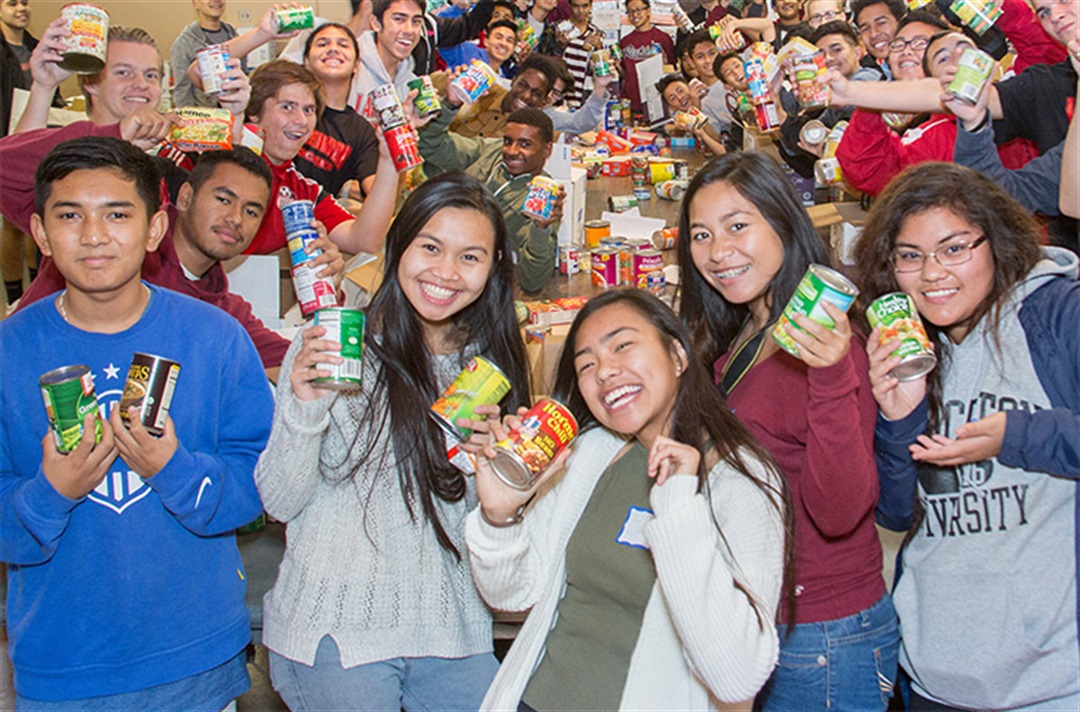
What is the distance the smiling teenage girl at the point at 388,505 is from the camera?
186cm

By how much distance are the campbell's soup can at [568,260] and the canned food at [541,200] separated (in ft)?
1.25

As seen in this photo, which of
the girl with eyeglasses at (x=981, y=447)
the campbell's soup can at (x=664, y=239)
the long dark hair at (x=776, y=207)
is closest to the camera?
the girl with eyeglasses at (x=981, y=447)

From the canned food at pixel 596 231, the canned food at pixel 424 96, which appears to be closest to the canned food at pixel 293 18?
the canned food at pixel 424 96

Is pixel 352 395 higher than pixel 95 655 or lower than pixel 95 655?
higher

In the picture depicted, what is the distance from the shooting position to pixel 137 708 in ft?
6.04

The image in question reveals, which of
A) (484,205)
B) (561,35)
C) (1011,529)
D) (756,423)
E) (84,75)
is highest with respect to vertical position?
(561,35)

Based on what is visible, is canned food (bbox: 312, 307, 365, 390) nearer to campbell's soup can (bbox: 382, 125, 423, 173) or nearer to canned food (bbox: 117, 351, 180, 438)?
canned food (bbox: 117, 351, 180, 438)

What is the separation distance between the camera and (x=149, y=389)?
178cm

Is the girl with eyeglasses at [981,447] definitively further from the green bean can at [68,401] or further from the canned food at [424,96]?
the canned food at [424,96]

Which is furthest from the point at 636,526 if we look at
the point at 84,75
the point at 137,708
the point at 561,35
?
the point at 561,35

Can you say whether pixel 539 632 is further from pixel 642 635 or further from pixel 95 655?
pixel 95 655

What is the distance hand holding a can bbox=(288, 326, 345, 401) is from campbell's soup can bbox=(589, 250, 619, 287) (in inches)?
78.1

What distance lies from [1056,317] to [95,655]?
192cm

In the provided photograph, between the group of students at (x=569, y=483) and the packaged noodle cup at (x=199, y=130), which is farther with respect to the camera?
the packaged noodle cup at (x=199, y=130)
